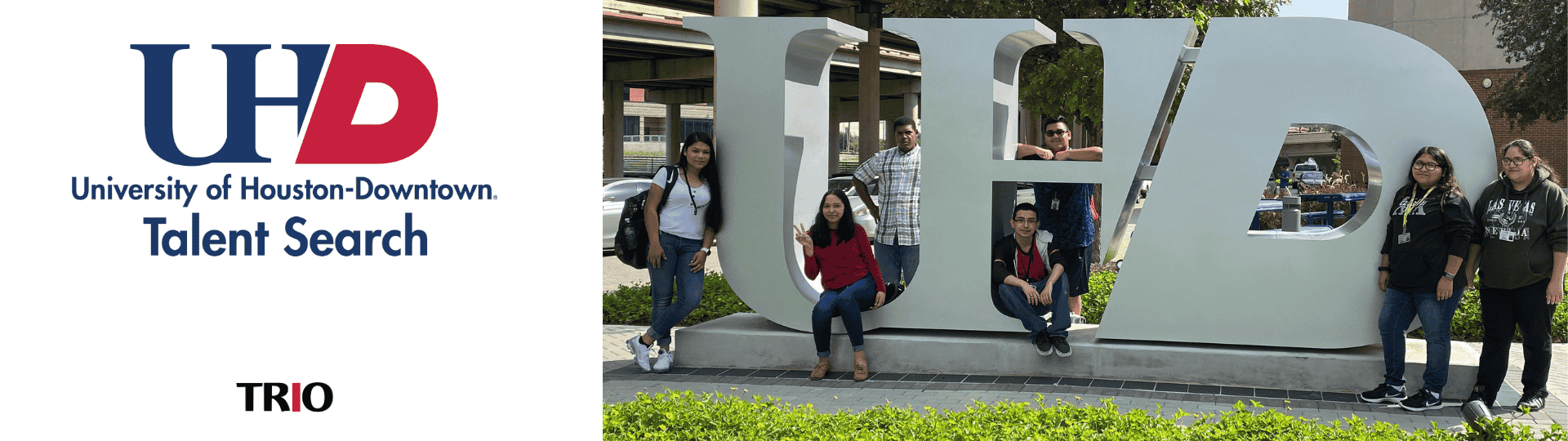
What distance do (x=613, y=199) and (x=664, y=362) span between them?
8.15 metres

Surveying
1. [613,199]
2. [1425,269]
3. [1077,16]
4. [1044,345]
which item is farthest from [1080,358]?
[613,199]

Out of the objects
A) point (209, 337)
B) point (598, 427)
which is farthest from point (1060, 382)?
point (209, 337)

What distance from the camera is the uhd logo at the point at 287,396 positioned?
110 inches

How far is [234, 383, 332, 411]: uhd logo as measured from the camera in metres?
2.79

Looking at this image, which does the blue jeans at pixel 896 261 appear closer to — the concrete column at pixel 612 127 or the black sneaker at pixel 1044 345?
the black sneaker at pixel 1044 345

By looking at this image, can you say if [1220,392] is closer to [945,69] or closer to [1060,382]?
[1060,382]

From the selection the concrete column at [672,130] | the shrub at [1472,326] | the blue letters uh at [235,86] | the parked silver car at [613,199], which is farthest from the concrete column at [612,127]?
the blue letters uh at [235,86]

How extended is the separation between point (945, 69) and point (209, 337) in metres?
4.68

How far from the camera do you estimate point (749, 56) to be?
6.84 meters

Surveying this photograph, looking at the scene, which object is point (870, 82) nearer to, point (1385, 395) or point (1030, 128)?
point (1030, 128)

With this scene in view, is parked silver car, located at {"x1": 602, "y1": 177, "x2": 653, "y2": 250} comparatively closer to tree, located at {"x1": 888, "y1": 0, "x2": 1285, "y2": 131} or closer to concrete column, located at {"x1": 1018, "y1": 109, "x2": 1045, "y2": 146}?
tree, located at {"x1": 888, "y1": 0, "x2": 1285, "y2": 131}

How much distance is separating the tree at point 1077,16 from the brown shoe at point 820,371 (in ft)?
19.6

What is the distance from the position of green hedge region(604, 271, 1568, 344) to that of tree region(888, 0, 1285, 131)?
2.32 m

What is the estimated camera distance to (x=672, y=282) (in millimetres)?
7008
